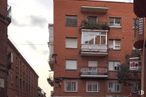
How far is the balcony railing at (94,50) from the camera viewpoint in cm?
6012

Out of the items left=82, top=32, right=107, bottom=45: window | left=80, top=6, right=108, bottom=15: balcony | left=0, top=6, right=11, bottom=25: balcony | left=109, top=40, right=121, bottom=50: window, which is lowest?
left=109, top=40, right=121, bottom=50: window

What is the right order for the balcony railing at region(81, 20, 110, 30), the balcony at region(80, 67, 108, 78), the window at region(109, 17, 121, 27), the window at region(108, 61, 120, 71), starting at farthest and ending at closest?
the window at region(109, 17, 121, 27) → the window at region(108, 61, 120, 71) → the balcony railing at region(81, 20, 110, 30) → the balcony at region(80, 67, 108, 78)

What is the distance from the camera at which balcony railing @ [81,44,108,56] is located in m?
60.1

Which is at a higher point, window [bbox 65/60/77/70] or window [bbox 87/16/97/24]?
window [bbox 87/16/97/24]

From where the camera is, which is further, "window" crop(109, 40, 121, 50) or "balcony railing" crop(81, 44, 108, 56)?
"window" crop(109, 40, 121, 50)

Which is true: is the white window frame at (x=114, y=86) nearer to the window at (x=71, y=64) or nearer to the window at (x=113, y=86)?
the window at (x=113, y=86)

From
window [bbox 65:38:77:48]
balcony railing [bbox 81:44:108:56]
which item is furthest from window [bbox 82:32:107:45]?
window [bbox 65:38:77:48]

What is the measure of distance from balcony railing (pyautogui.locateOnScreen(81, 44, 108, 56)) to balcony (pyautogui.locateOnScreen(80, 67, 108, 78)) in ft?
6.64

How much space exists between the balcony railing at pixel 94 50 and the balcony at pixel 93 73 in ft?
6.64

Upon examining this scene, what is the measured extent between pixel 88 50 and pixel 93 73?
293 centimetres

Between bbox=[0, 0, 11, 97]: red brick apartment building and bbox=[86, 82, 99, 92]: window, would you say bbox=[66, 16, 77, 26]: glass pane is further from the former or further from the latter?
A: bbox=[0, 0, 11, 97]: red brick apartment building

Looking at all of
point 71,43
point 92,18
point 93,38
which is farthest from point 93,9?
point 71,43

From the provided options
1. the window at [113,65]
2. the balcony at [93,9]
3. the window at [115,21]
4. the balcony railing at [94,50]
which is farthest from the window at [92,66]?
the balcony at [93,9]

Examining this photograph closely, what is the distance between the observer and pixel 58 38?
61.1m
